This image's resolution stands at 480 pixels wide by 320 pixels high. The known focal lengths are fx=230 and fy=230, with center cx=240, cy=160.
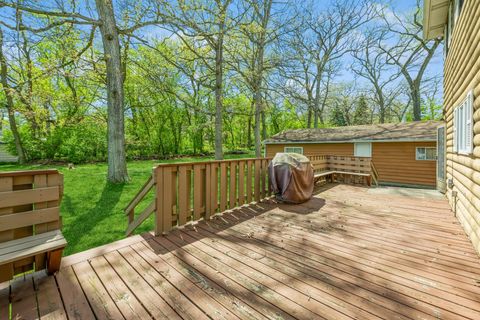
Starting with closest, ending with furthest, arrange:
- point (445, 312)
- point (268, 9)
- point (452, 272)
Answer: point (445, 312) → point (452, 272) → point (268, 9)

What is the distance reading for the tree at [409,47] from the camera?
53.1ft

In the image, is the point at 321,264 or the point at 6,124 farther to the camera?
the point at 6,124

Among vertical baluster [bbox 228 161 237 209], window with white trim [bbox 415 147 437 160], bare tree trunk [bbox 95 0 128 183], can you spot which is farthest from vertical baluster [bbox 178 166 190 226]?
window with white trim [bbox 415 147 437 160]

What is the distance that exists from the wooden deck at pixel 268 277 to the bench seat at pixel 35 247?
0.75ft

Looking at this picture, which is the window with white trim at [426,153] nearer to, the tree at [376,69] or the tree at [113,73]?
the tree at [376,69]

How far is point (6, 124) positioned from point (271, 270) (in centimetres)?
2204

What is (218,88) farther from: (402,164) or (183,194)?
(402,164)

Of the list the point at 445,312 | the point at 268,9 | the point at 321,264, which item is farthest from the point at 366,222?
the point at 268,9

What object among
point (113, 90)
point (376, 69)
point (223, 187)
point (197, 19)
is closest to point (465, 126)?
point (223, 187)

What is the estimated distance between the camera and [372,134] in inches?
496

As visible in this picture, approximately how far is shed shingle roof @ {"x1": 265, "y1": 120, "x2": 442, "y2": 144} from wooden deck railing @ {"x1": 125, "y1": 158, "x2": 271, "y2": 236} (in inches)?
379

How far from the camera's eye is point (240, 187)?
4.54 m

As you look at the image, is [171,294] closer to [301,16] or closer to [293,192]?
[293,192]

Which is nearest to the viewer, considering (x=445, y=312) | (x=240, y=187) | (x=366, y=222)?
(x=445, y=312)
